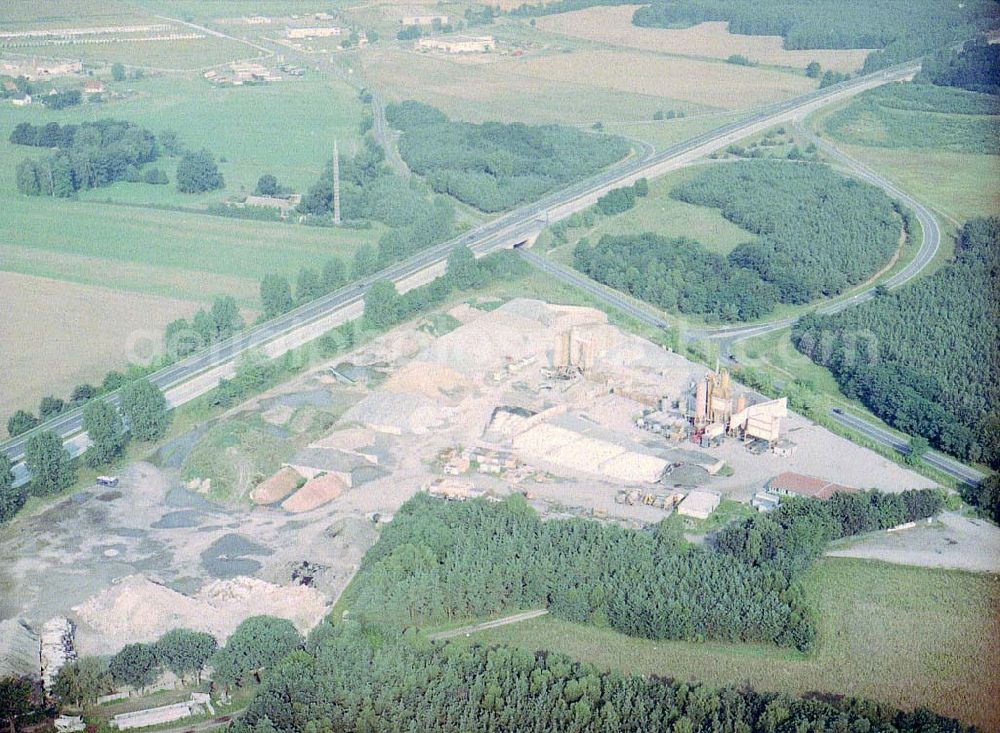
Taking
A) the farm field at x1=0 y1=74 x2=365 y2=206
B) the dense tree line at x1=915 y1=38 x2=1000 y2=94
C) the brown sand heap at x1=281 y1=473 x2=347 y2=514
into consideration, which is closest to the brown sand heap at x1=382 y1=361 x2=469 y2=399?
the brown sand heap at x1=281 y1=473 x2=347 y2=514

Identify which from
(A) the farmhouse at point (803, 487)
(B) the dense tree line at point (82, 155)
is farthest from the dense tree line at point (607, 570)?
(B) the dense tree line at point (82, 155)

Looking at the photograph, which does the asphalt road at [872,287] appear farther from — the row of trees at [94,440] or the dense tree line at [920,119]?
the row of trees at [94,440]

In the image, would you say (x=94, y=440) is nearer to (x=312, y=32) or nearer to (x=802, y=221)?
(x=802, y=221)

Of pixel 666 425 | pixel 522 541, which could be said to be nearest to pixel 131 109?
pixel 666 425

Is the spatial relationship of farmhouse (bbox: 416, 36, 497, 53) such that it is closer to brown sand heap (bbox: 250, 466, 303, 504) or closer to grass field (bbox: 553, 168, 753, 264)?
grass field (bbox: 553, 168, 753, 264)

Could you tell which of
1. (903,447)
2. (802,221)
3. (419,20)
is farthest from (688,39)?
(903,447)

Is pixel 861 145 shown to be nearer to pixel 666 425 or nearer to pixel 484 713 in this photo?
pixel 666 425
